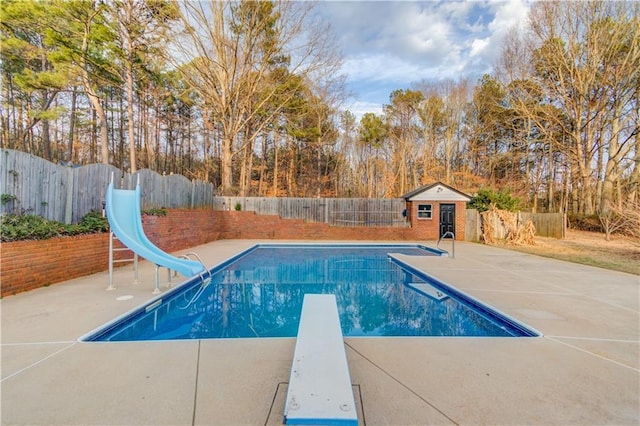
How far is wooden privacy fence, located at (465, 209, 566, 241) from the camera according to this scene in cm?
1143

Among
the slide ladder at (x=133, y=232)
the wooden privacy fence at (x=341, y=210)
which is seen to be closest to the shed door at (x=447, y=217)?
the wooden privacy fence at (x=341, y=210)

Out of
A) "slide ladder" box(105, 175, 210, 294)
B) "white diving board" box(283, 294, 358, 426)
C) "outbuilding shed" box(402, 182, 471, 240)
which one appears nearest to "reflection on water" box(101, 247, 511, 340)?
"slide ladder" box(105, 175, 210, 294)

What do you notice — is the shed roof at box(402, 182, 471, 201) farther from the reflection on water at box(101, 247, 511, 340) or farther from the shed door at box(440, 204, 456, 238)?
the reflection on water at box(101, 247, 511, 340)

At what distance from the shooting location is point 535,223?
13.4m

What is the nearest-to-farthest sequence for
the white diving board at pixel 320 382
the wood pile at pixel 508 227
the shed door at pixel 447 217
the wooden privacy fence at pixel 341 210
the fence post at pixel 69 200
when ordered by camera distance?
1. the white diving board at pixel 320 382
2. the fence post at pixel 69 200
3. the wood pile at pixel 508 227
4. the shed door at pixel 447 217
5. the wooden privacy fence at pixel 341 210

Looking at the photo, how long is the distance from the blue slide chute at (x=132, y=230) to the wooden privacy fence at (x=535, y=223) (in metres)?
11.3

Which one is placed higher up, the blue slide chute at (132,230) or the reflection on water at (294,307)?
the blue slide chute at (132,230)

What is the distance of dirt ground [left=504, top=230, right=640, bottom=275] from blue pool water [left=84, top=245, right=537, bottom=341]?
4774 mm

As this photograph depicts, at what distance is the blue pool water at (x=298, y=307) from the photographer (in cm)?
351

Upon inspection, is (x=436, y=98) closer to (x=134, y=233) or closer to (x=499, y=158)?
(x=499, y=158)

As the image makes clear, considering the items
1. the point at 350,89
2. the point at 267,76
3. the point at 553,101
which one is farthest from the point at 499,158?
the point at 267,76

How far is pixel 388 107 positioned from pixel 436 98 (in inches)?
132

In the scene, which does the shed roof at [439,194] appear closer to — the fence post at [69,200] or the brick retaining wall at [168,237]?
the brick retaining wall at [168,237]

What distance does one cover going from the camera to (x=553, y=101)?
16.8m
